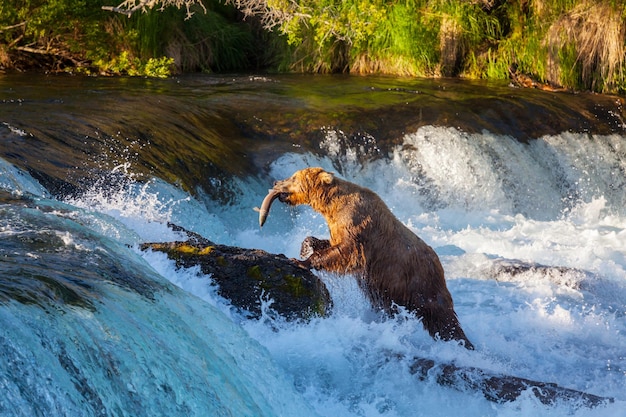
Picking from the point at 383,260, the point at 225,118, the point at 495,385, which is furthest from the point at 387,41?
the point at 495,385

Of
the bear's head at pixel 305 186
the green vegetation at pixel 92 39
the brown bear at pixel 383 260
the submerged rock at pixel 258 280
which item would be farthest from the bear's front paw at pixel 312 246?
the green vegetation at pixel 92 39

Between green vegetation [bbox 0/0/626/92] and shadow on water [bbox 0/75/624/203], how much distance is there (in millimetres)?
765

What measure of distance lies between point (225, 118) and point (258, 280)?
5.61 m

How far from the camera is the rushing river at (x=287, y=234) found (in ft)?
11.0

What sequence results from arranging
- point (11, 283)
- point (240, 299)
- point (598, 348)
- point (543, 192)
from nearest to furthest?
Result: point (11, 283), point (240, 299), point (598, 348), point (543, 192)

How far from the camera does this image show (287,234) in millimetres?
8180

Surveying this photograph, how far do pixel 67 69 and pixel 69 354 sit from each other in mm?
10887

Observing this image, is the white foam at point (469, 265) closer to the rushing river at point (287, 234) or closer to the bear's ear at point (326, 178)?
the rushing river at point (287, 234)

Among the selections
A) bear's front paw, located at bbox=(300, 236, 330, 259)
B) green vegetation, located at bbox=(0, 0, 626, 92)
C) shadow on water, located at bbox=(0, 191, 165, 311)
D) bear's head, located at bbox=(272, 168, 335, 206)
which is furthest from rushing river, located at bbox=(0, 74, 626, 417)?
green vegetation, located at bbox=(0, 0, 626, 92)

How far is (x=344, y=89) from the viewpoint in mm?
12508

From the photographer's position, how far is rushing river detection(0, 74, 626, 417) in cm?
334

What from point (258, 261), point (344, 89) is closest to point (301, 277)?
point (258, 261)

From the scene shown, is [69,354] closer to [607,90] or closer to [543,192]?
[543,192]

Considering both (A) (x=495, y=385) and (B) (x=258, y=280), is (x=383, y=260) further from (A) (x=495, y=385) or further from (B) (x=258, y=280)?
(A) (x=495, y=385)
